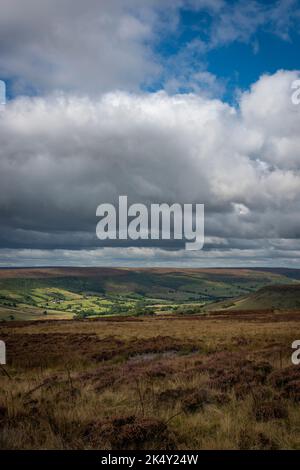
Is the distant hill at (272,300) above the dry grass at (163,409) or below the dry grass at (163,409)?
below

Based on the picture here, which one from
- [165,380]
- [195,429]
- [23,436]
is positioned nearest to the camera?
[23,436]

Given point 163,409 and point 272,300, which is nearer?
point 163,409

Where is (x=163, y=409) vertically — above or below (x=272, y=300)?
above

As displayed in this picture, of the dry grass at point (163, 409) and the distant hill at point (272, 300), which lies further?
the distant hill at point (272, 300)

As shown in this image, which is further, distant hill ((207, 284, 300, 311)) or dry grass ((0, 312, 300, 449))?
distant hill ((207, 284, 300, 311))

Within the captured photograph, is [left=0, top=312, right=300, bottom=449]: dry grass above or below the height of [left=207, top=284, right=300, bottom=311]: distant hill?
above

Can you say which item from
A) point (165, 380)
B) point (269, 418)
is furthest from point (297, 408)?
point (165, 380)

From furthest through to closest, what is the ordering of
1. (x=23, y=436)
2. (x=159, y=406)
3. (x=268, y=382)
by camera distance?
(x=268, y=382) → (x=159, y=406) → (x=23, y=436)

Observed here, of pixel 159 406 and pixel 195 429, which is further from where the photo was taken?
pixel 159 406
